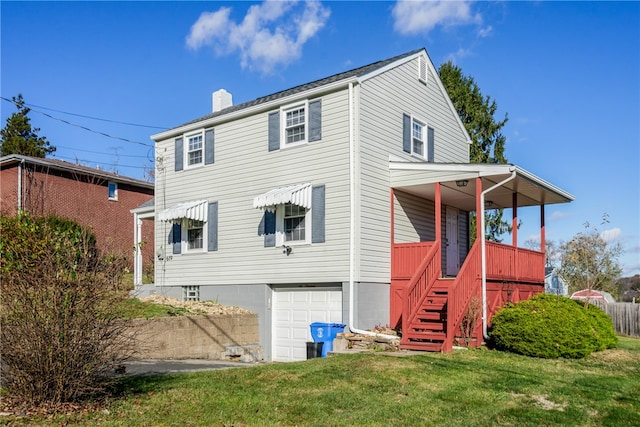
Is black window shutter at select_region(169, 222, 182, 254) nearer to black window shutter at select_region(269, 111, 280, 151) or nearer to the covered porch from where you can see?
black window shutter at select_region(269, 111, 280, 151)

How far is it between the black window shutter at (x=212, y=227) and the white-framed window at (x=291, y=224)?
8.23 feet

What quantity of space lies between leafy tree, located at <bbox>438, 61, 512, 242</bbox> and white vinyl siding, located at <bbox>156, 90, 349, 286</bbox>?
11314 millimetres

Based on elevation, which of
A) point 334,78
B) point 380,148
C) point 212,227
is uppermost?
point 334,78

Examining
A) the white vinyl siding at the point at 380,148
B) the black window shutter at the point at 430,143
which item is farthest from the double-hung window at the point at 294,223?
the black window shutter at the point at 430,143

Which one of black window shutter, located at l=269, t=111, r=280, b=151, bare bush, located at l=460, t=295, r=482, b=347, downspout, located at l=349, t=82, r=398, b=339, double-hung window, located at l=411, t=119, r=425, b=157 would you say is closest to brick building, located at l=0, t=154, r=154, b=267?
black window shutter, located at l=269, t=111, r=280, b=151

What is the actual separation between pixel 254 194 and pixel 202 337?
13.5 ft

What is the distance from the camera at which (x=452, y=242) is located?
706 inches

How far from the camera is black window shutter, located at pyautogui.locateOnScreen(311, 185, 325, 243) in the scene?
14.5 metres

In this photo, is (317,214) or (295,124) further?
(295,124)

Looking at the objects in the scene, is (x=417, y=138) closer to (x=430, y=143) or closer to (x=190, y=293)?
(x=430, y=143)

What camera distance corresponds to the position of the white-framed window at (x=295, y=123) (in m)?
15.2

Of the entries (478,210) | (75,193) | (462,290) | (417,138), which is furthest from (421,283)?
(75,193)

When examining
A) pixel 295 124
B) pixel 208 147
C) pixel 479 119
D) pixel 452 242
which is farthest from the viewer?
pixel 479 119

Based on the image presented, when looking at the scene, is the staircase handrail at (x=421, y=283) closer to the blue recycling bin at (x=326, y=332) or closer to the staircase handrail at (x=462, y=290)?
the staircase handrail at (x=462, y=290)
